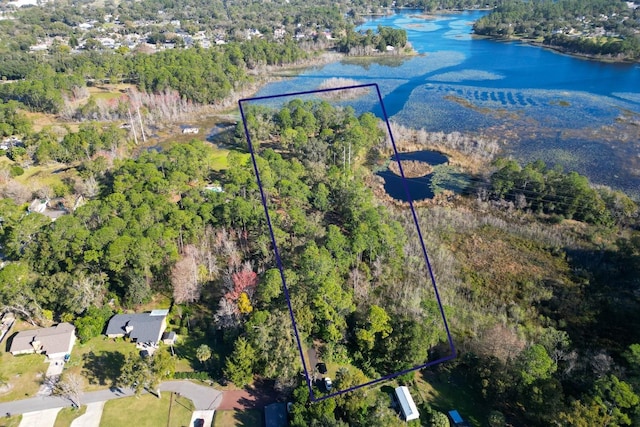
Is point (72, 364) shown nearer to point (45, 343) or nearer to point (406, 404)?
point (45, 343)

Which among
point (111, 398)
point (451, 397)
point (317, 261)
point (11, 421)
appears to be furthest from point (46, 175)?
point (451, 397)

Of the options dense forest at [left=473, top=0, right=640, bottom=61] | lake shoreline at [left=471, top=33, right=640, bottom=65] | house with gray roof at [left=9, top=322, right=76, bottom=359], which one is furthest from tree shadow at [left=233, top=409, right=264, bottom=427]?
dense forest at [left=473, top=0, right=640, bottom=61]

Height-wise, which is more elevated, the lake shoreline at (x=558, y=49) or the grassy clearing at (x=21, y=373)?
the lake shoreline at (x=558, y=49)

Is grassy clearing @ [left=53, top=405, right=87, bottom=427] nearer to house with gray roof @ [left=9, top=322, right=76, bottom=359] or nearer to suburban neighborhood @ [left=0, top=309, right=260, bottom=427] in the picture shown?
suburban neighborhood @ [left=0, top=309, right=260, bottom=427]

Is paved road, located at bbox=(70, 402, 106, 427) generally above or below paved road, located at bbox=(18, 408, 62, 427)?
below

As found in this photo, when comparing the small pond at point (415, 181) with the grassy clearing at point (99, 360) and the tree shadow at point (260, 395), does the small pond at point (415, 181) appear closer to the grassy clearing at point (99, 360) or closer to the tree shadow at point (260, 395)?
the tree shadow at point (260, 395)

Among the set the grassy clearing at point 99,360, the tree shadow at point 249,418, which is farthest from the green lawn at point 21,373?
the tree shadow at point 249,418

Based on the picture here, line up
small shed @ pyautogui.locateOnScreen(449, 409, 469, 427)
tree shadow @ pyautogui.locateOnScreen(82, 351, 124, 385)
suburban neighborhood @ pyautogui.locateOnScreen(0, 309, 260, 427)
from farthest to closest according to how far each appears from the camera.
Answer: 1. tree shadow @ pyautogui.locateOnScreen(82, 351, 124, 385)
2. suburban neighborhood @ pyautogui.locateOnScreen(0, 309, 260, 427)
3. small shed @ pyautogui.locateOnScreen(449, 409, 469, 427)
